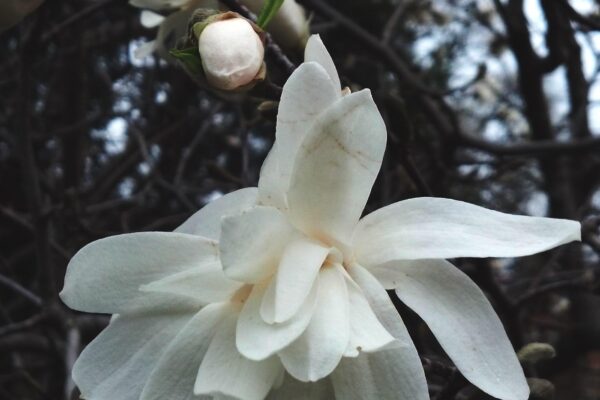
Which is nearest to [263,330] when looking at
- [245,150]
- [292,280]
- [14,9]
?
[292,280]

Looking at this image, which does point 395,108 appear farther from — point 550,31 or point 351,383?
point 550,31

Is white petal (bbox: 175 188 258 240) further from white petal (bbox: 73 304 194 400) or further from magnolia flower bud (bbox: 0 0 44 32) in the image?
magnolia flower bud (bbox: 0 0 44 32)

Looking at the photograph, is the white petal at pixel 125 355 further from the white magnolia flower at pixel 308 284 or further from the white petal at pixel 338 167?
the white petal at pixel 338 167

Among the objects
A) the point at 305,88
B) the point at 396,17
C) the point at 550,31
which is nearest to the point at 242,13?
the point at 305,88

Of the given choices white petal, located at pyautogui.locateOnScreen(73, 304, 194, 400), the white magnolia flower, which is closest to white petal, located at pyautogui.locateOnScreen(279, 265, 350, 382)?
the white magnolia flower

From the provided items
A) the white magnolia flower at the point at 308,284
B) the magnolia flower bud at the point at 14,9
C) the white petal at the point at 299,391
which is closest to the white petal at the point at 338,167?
the white magnolia flower at the point at 308,284

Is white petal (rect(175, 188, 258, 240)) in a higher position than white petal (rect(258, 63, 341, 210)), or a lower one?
lower
